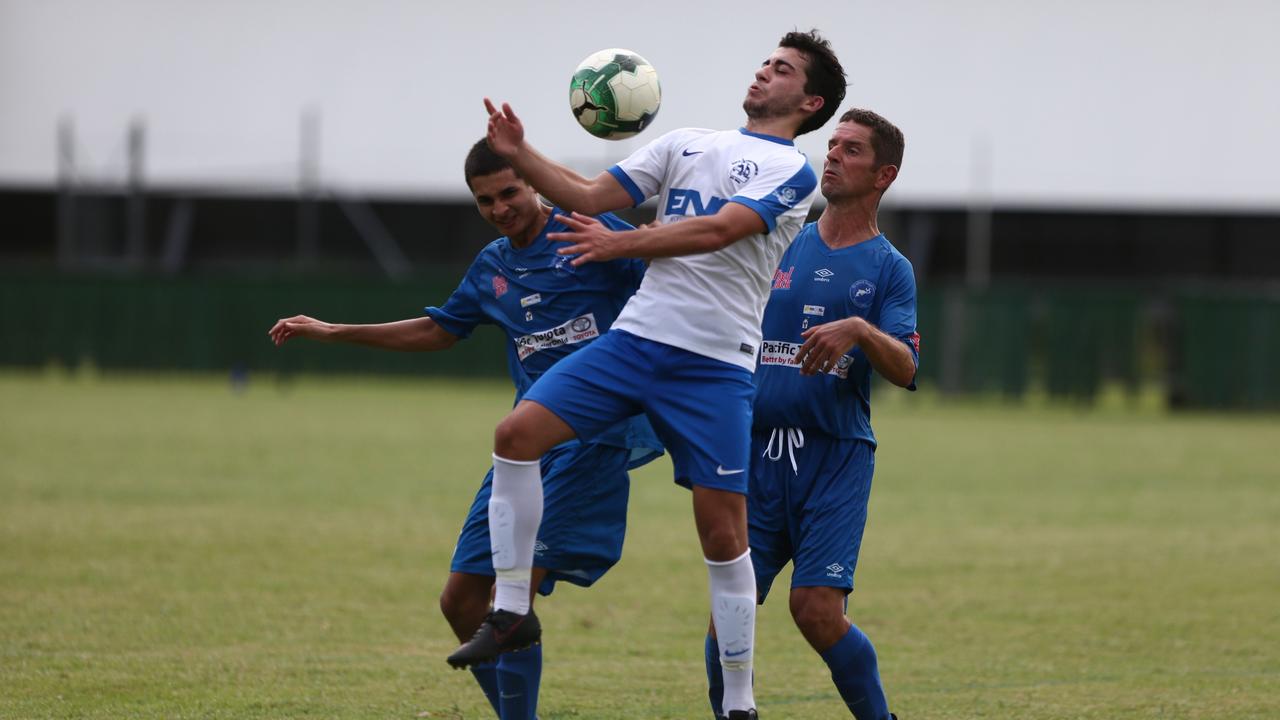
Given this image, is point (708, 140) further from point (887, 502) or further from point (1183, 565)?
point (887, 502)

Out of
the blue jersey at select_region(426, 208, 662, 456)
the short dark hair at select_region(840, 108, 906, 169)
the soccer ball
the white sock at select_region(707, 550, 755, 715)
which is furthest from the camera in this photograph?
the short dark hair at select_region(840, 108, 906, 169)

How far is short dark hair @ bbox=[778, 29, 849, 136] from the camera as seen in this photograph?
19.7 feet

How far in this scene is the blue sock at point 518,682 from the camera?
247 inches

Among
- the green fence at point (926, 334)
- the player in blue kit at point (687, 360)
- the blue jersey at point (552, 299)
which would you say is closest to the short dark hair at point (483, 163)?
the blue jersey at point (552, 299)

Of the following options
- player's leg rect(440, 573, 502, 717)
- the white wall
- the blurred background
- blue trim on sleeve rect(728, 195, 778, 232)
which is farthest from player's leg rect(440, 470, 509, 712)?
the white wall

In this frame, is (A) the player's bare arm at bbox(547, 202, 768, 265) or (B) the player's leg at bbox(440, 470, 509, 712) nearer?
(A) the player's bare arm at bbox(547, 202, 768, 265)

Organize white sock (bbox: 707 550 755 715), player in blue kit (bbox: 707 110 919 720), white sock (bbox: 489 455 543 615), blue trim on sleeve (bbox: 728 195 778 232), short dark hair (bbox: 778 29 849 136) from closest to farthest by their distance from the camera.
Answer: blue trim on sleeve (bbox: 728 195 778 232)
white sock (bbox: 489 455 543 615)
white sock (bbox: 707 550 755 715)
short dark hair (bbox: 778 29 849 136)
player in blue kit (bbox: 707 110 919 720)

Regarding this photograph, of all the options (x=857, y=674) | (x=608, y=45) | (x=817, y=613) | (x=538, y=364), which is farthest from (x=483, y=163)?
(x=608, y=45)

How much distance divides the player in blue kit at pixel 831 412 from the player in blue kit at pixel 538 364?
565 millimetres

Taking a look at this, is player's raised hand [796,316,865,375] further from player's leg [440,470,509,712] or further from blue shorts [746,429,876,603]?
player's leg [440,470,509,712]

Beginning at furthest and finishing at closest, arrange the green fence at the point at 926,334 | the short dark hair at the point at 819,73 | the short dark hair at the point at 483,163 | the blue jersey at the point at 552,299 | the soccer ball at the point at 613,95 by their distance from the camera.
→ the green fence at the point at 926,334 → the blue jersey at the point at 552,299 → the short dark hair at the point at 483,163 → the soccer ball at the point at 613,95 → the short dark hair at the point at 819,73

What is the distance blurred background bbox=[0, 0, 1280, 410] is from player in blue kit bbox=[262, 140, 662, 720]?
2797 centimetres

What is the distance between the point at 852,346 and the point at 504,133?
155 cm

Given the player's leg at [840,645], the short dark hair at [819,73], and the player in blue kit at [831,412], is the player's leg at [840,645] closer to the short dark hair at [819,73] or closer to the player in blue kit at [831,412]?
the player in blue kit at [831,412]
